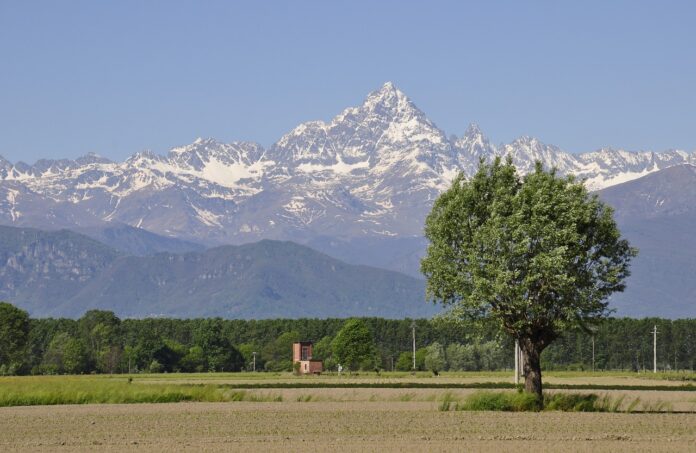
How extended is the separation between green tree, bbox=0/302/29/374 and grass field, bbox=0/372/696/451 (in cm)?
9864

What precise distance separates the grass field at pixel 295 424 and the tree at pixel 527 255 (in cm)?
605

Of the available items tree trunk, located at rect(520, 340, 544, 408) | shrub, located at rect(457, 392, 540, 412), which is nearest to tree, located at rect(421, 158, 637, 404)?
tree trunk, located at rect(520, 340, 544, 408)

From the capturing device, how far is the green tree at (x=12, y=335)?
7113 inches

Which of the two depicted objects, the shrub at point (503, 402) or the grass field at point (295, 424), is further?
the shrub at point (503, 402)

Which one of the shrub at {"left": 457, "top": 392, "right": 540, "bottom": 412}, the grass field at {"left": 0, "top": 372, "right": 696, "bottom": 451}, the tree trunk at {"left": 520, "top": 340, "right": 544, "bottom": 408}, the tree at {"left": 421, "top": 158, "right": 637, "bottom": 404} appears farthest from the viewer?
the tree trunk at {"left": 520, "top": 340, "right": 544, "bottom": 408}

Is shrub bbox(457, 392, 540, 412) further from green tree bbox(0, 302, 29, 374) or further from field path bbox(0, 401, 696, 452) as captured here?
green tree bbox(0, 302, 29, 374)

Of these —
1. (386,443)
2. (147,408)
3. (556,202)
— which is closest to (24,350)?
(147,408)

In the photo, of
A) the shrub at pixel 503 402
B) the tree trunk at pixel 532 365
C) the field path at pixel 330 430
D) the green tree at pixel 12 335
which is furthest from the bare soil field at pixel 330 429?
the green tree at pixel 12 335

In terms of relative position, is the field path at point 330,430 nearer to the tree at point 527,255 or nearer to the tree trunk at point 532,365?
the tree trunk at point 532,365

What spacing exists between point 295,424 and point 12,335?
128m

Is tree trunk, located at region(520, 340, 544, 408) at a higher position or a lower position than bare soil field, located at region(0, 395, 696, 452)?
higher

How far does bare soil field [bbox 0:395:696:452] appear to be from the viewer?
2073 inches

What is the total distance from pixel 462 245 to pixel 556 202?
595 centimetres

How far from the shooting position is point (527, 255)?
72.6 m
